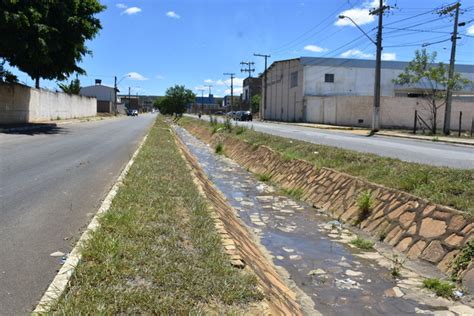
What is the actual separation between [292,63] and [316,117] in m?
14.6

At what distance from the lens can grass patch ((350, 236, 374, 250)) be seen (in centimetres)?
821

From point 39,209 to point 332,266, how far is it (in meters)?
4.94

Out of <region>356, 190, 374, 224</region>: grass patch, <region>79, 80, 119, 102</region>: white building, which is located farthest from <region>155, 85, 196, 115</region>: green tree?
<region>356, 190, 374, 224</region>: grass patch

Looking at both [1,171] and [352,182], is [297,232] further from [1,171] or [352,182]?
[1,171]

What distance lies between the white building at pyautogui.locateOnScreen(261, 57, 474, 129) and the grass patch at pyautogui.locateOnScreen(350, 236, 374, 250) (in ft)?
123

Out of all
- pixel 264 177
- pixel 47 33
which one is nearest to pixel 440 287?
pixel 264 177

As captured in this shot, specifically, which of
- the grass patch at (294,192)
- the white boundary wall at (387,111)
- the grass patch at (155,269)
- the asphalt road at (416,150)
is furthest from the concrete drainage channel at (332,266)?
the white boundary wall at (387,111)

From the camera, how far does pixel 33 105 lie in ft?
132

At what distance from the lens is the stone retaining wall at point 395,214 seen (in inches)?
275

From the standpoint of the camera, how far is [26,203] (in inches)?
332

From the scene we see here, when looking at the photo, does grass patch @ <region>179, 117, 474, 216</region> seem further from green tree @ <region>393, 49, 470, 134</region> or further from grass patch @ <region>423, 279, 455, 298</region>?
green tree @ <region>393, 49, 470, 134</region>

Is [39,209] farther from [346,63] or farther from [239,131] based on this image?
[346,63]

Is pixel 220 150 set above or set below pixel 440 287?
above

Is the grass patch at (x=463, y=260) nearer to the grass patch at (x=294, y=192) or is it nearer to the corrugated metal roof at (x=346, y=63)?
the grass patch at (x=294, y=192)
